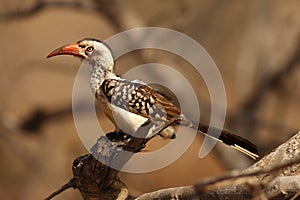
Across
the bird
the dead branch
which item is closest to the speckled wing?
the bird

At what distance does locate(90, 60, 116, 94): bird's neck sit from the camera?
81.1 inches

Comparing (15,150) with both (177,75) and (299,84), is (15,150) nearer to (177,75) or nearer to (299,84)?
(177,75)

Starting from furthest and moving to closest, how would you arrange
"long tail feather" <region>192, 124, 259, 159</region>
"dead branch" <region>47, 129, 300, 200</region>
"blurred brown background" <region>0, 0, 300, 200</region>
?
"blurred brown background" <region>0, 0, 300, 200</region>
"long tail feather" <region>192, 124, 259, 159</region>
"dead branch" <region>47, 129, 300, 200</region>

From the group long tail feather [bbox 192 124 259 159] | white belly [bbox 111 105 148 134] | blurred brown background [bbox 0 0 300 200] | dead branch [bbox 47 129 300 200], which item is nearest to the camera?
dead branch [bbox 47 129 300 200]

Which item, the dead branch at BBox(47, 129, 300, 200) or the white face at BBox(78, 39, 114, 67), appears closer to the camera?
the dead branch at BBox(47, 129, 300, 200)

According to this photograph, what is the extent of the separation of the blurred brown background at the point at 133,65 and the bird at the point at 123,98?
175 cm

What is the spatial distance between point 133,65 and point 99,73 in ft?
8.92

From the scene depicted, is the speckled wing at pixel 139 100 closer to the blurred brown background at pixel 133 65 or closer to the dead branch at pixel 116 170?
the dead branch at pixel 116 170

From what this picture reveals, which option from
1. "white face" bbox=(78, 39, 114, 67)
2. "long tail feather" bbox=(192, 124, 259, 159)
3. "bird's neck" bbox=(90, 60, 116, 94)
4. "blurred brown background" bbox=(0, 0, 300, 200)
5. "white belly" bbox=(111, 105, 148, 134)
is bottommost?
"long tail feather" bbox=(192, 124, 259, 159)

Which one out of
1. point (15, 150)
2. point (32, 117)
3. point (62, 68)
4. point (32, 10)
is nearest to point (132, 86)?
point (32, 10)

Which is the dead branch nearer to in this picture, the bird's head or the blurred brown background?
the bird's head

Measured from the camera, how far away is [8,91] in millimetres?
5340

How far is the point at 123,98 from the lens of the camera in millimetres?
2012

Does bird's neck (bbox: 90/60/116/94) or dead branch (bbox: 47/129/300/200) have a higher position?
bird's neck (bbox: 90/60/116/94)
